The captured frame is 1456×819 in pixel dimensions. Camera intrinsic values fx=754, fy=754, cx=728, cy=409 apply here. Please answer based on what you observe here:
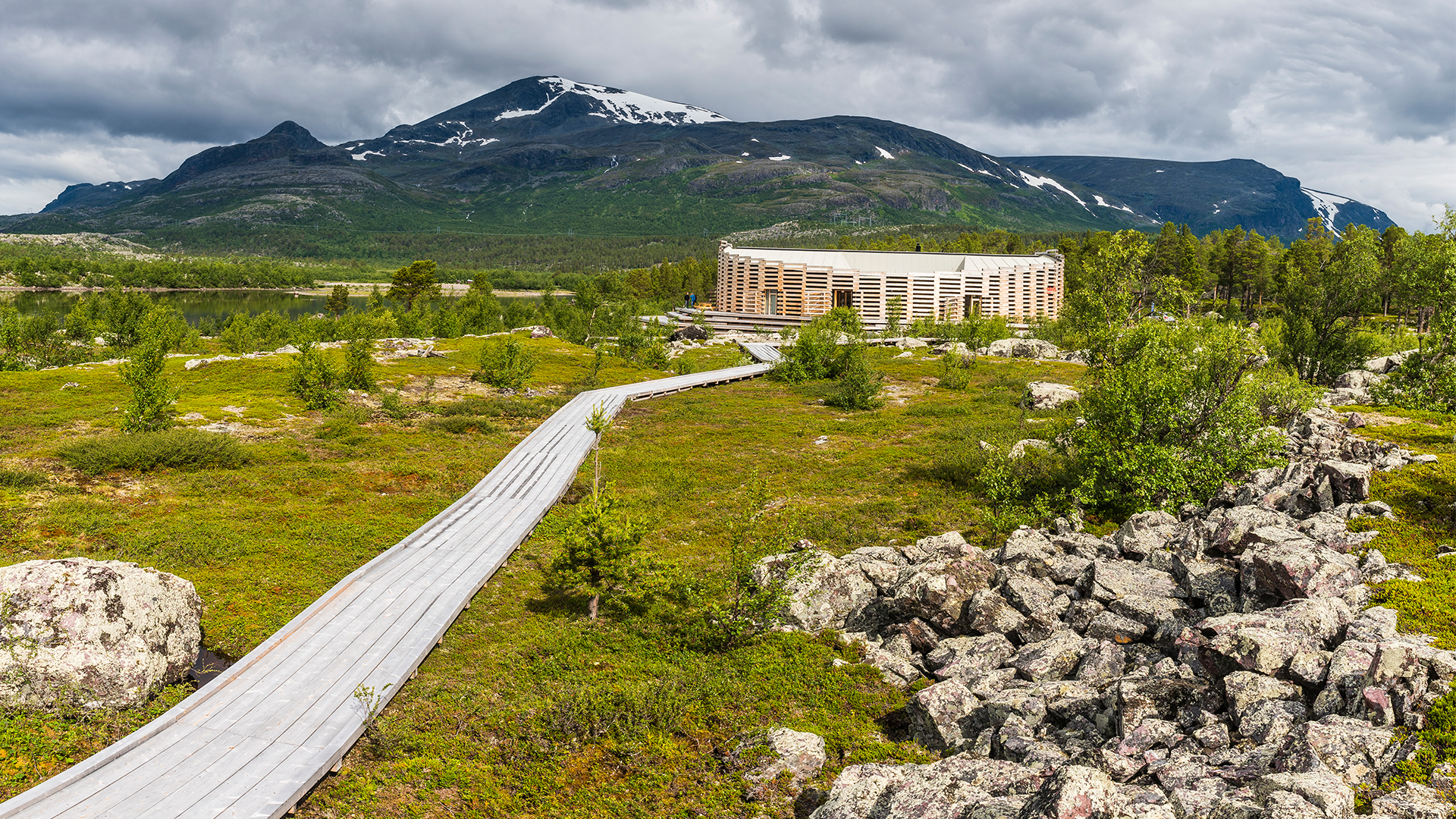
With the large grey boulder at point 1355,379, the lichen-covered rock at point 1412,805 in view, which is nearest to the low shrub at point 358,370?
the lichen-covered rock at point 1412,805

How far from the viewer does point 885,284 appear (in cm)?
9850

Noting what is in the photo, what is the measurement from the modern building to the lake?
72768 mm

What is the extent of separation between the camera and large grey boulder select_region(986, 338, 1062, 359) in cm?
7375

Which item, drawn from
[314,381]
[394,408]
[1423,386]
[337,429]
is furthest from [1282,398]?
[314,381]

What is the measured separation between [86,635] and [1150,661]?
700 inches

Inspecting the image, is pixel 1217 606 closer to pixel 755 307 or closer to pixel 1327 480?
pixel 1327 480

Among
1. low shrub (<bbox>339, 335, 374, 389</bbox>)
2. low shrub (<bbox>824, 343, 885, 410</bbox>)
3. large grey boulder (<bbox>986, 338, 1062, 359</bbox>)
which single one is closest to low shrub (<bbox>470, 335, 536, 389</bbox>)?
low shrub (<bbox>339, 335, 374, 389</bbox>)

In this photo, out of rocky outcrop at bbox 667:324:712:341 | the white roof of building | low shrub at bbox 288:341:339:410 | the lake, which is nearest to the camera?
low shrub at bbox 288:341:339:410

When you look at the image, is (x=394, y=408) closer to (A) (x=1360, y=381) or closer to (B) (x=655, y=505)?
(B) (x=655, y=505)

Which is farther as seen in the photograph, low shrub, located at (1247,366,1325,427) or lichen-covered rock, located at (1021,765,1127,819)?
low shrub, located at (1247,366,1325,427)

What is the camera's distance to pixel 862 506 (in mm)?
27250

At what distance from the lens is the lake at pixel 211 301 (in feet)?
443

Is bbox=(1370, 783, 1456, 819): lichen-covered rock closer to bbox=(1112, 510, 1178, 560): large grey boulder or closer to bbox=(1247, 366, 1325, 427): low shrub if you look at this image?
bbox=(1112, 510, 1178, 560): large grey boulder

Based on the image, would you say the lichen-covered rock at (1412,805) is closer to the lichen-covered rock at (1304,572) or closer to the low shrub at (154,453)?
the lichen-covered rock at (1304,572)
